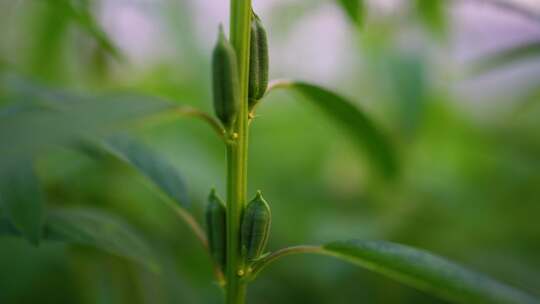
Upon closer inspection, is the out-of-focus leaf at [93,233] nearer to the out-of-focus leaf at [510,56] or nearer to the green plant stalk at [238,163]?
the green plant stalk at [238,163]

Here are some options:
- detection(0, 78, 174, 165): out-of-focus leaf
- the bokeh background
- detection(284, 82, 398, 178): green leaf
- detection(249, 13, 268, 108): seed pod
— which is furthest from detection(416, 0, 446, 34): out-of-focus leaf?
detection(0, 78, 174, 165): out-of-focus leaf

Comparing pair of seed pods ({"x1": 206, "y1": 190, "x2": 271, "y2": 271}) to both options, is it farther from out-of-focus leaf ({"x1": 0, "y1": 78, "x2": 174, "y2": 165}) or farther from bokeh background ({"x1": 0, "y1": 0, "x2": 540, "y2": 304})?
bokeh background ({"x1": 0, "y1": 0, "x2": 540, "y2": 304})

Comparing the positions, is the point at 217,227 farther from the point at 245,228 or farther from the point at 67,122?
the point at 67,122

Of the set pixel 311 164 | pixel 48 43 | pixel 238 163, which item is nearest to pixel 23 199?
pixel 238 163

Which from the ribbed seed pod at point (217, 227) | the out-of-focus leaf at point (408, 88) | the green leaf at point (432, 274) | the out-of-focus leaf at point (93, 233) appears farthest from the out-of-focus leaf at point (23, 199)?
the out-of-focus leaf at point (408, 88)

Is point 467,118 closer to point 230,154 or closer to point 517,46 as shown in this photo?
point 517,46

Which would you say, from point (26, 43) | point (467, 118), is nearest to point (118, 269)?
point (26, 43)
